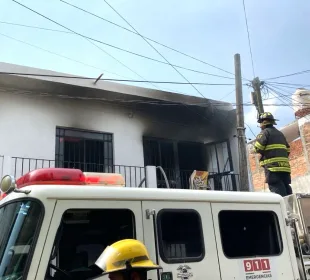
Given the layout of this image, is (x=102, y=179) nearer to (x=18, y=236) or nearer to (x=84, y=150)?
(x=18, y=236)

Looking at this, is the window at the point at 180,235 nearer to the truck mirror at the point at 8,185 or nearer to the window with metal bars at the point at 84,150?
the truck mirror at the point at 8,185

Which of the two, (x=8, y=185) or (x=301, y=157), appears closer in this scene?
(x=8, y=185)

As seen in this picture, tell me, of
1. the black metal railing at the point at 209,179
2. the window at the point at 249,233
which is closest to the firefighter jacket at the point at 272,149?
the window at the point at 249,233

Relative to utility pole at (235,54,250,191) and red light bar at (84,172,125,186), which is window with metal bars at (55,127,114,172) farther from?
red light bar at (84,172,125,186)

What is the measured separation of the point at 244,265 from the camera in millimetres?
3395

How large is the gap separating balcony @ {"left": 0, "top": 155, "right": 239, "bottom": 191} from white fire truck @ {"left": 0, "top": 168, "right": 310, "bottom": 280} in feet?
15.9

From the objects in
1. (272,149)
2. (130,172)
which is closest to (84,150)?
(130,172)

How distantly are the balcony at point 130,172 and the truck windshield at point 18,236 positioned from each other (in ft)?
17.0

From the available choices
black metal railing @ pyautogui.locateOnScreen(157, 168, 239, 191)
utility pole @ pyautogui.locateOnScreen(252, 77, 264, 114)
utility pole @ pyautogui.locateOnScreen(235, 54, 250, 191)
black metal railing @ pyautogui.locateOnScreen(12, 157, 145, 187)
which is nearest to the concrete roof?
utility pole @ pyautogui.locateOnScreen(235, 54, 250, 191)

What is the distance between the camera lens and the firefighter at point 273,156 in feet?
17.0

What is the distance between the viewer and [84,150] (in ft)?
30.4

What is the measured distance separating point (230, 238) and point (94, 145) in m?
6.36

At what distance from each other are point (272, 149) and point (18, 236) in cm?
390

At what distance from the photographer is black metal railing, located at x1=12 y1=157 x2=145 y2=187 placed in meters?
8.07
